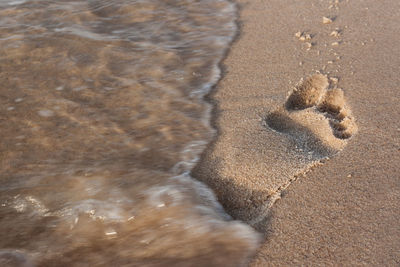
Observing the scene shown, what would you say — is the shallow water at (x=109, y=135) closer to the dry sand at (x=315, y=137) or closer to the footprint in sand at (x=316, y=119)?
the dry sand at (x=315, y=137)

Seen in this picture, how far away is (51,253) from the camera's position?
1.89 meters

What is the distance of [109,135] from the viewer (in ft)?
8.57

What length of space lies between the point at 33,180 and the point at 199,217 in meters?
0.95

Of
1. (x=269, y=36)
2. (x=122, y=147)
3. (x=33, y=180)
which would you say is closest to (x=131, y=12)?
(x=269, y=36)

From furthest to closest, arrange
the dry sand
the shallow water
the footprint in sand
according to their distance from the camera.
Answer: the footprint in sand → the shallow water → the dry sand

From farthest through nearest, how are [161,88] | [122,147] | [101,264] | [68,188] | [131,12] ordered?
[131,12] → [161,88] → [122,147] → [68,188] → [101,264]

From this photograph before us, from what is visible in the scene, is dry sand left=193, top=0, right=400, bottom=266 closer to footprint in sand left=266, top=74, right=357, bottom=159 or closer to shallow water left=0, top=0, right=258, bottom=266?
footprint in sand left=266, top=74, right=357, bottom=159

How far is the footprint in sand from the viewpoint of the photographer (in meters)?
2.37

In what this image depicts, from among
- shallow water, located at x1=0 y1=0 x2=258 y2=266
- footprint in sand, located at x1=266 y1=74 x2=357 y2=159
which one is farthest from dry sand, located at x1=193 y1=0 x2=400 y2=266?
shallow water, located at x1=0 y1=0 x2=258 y2=266

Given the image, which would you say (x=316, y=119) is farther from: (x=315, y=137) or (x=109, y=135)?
(x=109, y=135)

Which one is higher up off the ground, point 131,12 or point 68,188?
point 131,12

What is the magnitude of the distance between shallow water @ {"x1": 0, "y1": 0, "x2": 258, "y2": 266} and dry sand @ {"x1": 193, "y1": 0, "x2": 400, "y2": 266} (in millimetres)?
148

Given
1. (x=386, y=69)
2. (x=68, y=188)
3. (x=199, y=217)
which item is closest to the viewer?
(x=199, y=217)

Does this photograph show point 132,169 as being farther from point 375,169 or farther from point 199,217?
point 375,169
